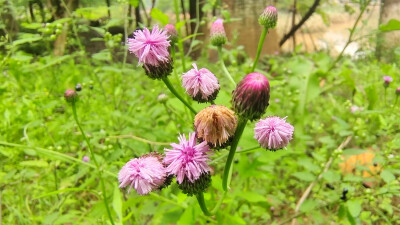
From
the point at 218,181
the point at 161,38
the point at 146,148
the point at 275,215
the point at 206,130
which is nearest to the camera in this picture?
the point at 206,130

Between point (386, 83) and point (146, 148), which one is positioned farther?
point (386, 83)

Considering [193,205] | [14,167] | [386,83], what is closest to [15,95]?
[14,167]

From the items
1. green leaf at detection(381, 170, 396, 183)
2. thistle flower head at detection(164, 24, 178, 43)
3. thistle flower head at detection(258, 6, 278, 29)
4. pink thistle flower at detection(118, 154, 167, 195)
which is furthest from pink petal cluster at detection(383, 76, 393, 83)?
pink thistle flower at detection(118, 154, 167, 195)

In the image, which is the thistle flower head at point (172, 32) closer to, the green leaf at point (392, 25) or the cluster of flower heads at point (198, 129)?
the cluster of flower heads at point (198, 129)

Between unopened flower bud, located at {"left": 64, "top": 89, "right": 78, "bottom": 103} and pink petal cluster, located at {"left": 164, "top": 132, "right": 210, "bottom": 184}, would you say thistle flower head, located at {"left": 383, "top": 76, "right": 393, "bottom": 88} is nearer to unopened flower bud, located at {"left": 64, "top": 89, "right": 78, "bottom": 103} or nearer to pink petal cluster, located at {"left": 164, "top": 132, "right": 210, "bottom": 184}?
pink petal cluster, located at {"left": 164, "top": 132, "right": 210, "bottom": 184}

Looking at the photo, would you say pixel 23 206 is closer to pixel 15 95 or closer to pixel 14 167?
pixel 14 167

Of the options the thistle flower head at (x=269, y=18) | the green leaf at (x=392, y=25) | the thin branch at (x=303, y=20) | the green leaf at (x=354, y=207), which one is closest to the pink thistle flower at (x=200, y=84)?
the thistle flower head at (x=269, y=18)

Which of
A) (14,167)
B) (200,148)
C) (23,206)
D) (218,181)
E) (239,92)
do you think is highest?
(239,92)
